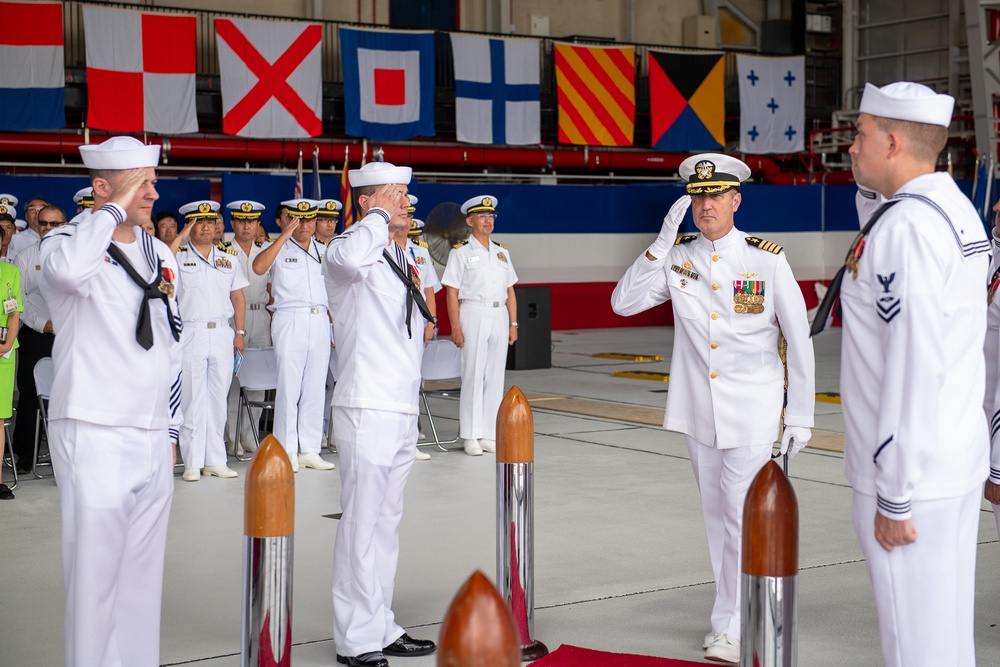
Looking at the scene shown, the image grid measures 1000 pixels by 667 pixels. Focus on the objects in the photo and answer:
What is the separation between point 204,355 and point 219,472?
0.82 meters

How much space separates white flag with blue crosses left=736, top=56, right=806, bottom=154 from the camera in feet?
71.7

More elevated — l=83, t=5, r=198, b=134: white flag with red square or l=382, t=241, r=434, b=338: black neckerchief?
l=83, t=5, r=198, b=134: white flag with red square

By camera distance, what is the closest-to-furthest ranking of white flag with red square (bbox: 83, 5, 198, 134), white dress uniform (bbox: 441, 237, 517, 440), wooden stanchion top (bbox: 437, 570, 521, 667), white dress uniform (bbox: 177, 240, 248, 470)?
1. wooden stanchion top (bbox: 437, 570, 521, 667)
2. white dress uniform (bbox: 177, 240, 248, 470)
3. white dress uniform (bbox: 441, 237, 517, 440)
4. white flag with red square (bbox: 83, 5, 198, 134)

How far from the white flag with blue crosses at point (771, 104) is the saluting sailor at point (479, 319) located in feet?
43.5

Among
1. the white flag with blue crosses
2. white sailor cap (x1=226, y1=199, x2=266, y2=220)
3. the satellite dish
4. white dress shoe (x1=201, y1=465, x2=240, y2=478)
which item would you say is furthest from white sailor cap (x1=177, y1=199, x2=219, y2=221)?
the white flag with blue crosses

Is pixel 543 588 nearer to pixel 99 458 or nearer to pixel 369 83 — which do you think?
pixel 99 458

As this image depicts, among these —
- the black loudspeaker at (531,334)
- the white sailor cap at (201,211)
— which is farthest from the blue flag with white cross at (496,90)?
the white sailor cap at (201,211)

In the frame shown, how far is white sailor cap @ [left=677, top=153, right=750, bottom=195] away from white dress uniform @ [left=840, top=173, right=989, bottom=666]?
152 centimetres

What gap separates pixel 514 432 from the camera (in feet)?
14.9

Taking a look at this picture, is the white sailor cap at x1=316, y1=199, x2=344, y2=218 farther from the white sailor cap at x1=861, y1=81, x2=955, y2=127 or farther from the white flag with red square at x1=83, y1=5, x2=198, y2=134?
the white flag with red square at x1=83, y1=5, x2=198, y2=134

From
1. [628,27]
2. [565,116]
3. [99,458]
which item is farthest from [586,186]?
[99,458]

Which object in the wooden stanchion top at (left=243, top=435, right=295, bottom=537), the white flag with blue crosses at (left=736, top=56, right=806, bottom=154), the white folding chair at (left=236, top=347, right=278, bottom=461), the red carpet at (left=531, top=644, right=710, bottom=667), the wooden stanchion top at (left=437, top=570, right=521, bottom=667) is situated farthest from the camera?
the white flag with blue crosses at (left=736, top=56, right=806, bottom=154)

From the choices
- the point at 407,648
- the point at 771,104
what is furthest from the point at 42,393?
the point at 771,104

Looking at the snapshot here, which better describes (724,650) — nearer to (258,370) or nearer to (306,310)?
(306,310)
